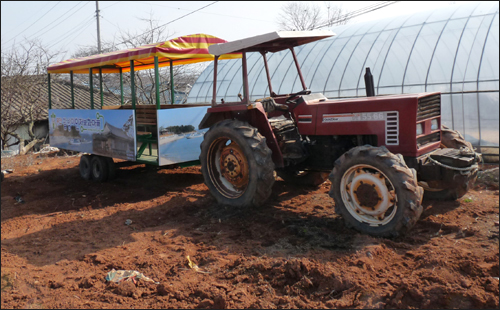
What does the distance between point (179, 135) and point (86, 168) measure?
9.67 feet

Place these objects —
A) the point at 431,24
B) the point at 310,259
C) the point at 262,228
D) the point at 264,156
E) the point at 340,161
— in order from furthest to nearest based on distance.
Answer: the point at 431,24
the point at 264,156
the point at 262,228
the point at 340,161
the point at 310,259

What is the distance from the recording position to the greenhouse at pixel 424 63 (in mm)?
9391

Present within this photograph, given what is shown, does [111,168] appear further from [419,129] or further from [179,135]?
[419,129]

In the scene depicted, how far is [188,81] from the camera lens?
65.4ft

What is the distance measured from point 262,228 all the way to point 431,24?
929 cm

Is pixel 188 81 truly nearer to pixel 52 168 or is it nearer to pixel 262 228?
pixel 52 168

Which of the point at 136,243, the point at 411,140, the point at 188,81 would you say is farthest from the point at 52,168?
the point at 188,81

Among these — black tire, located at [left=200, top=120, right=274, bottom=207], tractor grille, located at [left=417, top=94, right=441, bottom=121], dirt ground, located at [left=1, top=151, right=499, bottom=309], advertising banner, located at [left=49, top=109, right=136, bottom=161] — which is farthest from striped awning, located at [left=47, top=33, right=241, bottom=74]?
tractor grille, located at [left=417, top=94, right=441, bottom=121]

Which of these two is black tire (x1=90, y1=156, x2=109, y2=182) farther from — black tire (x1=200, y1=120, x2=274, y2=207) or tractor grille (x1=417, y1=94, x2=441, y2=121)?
tractor grille (x1=417, y1=94, x2=441, y2=121)

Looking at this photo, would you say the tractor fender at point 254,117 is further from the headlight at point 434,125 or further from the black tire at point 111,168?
the black tire at point 111,168

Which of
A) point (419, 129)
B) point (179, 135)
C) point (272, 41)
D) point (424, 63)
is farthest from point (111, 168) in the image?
point (424, 63)

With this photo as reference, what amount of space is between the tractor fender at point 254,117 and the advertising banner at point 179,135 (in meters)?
0.86

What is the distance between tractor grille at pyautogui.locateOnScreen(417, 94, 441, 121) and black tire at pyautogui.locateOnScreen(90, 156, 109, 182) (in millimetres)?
6038

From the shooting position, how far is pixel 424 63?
1081cm
